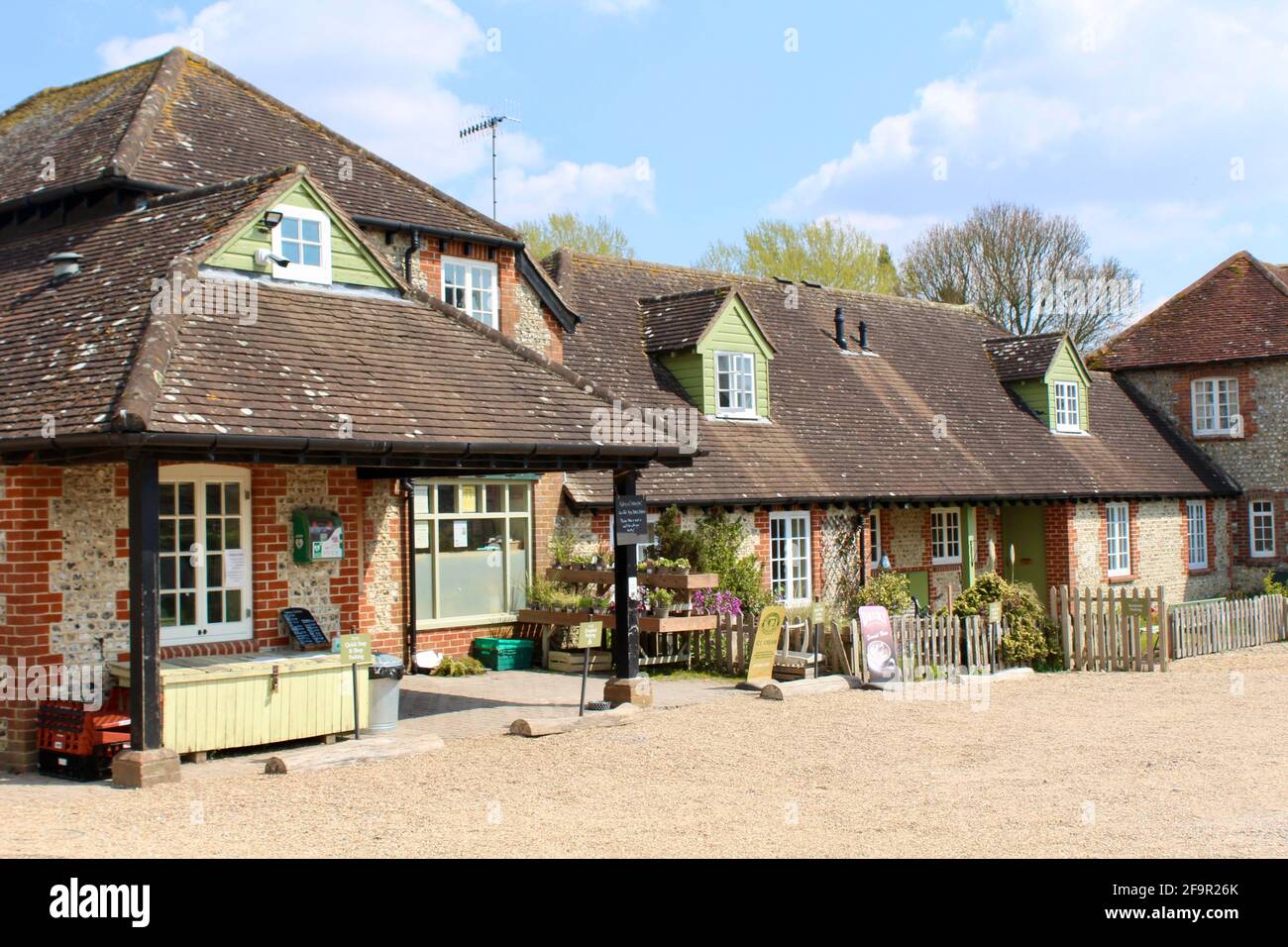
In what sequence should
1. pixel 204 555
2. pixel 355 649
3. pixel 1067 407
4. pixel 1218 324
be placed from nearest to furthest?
pixel 355 649 < pixel 204 555 < pixel 1067 407 < pixel 1218 324

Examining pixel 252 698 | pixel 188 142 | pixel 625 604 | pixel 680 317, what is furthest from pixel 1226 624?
pixel 188 142

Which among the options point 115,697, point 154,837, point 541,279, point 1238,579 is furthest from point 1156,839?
point 1238,579

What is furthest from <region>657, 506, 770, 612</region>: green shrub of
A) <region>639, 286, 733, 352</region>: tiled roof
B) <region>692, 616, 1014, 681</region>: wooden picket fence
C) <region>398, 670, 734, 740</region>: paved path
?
<region>639, 286, 733, 352</region>: tiled roof

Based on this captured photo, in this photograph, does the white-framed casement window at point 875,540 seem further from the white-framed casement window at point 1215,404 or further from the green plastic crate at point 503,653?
the white-framed casement window at point 1215,404

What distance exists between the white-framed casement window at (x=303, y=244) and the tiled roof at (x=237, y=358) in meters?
0.18

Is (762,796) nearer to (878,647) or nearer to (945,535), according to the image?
(878,647)

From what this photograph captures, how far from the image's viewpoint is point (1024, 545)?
28.3m

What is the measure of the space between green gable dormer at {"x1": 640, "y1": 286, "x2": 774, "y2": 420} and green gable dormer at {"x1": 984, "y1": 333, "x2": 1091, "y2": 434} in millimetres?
8802

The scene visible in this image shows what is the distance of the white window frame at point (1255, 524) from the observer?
3177 centimetres

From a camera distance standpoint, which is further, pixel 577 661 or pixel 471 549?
pixel 471 549

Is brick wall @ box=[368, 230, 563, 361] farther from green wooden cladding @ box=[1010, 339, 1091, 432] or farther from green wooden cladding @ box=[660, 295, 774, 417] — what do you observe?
green wooden cladding @ box=[1010, 339, 1091, 432]

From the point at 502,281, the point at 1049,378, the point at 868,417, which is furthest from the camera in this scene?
the point at 1049,378

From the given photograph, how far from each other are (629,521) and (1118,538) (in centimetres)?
1845

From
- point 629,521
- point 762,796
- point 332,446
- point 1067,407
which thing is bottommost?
point 762,796
